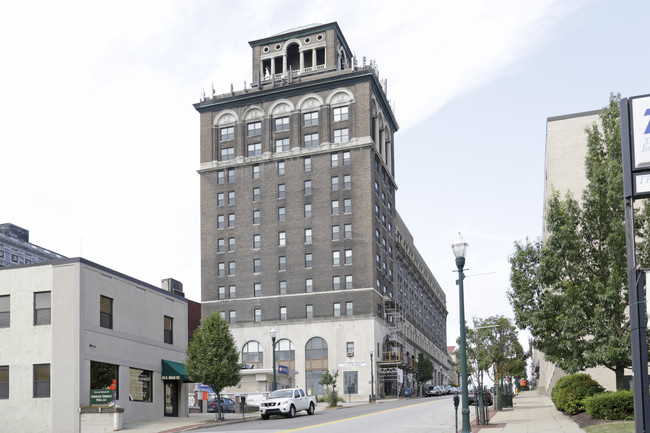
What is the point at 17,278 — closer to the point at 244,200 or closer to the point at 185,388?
the point at 185,388

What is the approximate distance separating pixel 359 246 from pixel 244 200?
17948 millimetres

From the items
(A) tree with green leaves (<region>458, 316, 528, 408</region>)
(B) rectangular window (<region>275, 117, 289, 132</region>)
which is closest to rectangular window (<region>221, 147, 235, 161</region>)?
(B) rectangular window (<region>275, 117, 289, 132</region>)

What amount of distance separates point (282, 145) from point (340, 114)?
30.1 feet

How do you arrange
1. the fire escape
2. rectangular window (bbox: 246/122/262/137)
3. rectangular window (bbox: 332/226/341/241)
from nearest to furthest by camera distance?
the fire escape < rectangular window (bbox: 332/226/341/241) < rectangular window (bbox: 246/122/262/137)

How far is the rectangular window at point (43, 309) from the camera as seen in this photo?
1356 inches

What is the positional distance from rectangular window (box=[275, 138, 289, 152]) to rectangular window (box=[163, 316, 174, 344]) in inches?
2319

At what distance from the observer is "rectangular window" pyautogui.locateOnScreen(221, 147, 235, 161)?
103 meters

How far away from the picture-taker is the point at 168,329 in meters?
43.1

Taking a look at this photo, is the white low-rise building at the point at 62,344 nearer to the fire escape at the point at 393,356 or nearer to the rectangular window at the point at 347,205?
the rectangular window at the point at 347,205

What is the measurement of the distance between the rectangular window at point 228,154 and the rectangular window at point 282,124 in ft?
23.7

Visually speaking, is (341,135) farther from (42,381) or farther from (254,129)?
(42,381)

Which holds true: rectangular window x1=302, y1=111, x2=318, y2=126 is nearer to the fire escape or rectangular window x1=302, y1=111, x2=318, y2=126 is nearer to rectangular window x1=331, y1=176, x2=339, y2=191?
rectangular window x1=331, y1=176, x2=339, y2=191

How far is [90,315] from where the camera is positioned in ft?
114

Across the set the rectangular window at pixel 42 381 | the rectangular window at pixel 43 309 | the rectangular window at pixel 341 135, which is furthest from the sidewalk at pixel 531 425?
the rectangular window at pixel 341 135
